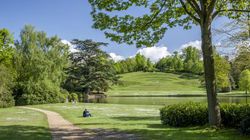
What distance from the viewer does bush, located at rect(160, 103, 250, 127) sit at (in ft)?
54.3

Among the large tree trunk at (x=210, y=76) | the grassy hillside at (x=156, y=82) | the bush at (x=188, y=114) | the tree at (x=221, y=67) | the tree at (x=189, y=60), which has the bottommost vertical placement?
the bush at (x=188, y=114)

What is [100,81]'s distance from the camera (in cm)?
8044

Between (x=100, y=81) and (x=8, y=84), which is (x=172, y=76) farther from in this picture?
(x=8, y=84)

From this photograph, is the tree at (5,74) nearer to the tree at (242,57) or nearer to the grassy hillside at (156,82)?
the tree at (242,57)

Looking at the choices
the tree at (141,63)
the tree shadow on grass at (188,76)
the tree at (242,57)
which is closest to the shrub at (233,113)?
the tree at (242,57)

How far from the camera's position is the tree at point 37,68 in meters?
55.2

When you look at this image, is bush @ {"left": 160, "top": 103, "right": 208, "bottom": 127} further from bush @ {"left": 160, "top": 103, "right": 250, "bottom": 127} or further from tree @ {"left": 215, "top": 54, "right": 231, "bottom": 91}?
tree @ {"left": 215, "top": 54, "right": 231, "bottom": 91}

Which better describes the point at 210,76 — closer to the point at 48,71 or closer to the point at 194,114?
the point at 194,114

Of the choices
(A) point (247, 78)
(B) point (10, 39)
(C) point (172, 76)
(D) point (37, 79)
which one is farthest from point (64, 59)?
(C) point (172, 76)

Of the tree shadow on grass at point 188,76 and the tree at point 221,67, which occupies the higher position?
the tree shadow on grass at point 188,76

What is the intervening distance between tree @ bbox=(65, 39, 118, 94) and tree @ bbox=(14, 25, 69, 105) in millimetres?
15336

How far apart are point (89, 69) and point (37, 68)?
23.1 m

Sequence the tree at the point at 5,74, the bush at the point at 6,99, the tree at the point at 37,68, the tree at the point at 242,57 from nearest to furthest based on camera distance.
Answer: the tree at the point at 242,57, the tree at the point at 5,74, the bush at the point at 6,99, the tree at the point at 37,68

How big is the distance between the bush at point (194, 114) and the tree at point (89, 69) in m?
59.1
